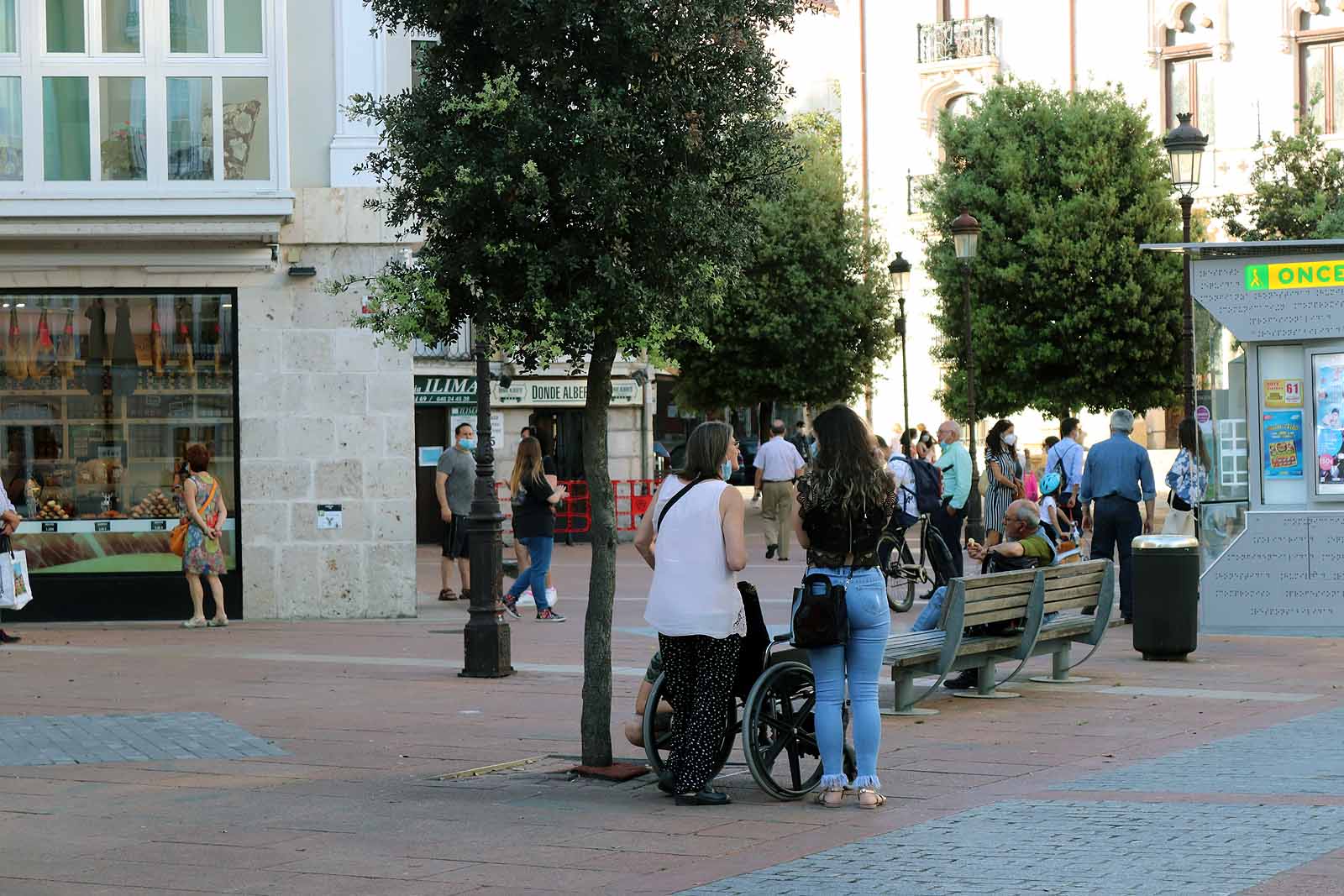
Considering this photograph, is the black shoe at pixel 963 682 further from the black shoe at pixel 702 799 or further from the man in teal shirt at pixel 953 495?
the man in teal shirt at pixel 953 495

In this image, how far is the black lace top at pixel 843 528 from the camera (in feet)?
25.4

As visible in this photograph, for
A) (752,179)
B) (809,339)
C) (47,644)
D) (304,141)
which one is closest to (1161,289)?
(809,339)

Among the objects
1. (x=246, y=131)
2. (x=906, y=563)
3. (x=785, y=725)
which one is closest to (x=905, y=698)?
(x=785, y=725)

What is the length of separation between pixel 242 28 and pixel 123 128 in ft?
4.62

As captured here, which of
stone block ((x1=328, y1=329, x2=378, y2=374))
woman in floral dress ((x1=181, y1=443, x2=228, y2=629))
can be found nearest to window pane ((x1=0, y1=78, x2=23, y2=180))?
woman in floral dress ((x1=181, y1=443, x2=228, y2=629))

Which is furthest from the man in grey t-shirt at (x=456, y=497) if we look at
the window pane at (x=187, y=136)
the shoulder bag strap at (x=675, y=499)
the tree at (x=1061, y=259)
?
the tree at (x=1061, y=259)

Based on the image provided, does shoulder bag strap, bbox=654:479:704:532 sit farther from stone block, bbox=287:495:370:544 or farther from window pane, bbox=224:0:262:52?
window pane, bbox=224:0:262:52

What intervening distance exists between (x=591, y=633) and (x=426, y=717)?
2288 mm

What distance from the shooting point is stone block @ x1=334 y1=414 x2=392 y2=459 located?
1677 centimetres

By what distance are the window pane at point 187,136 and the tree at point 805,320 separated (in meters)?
23.7

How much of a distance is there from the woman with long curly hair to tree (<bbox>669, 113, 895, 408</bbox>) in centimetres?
3177

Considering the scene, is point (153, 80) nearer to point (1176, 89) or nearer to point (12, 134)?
point (12, 134)

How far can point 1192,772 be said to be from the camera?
27.0ft

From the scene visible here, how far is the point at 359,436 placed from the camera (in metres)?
16.8
